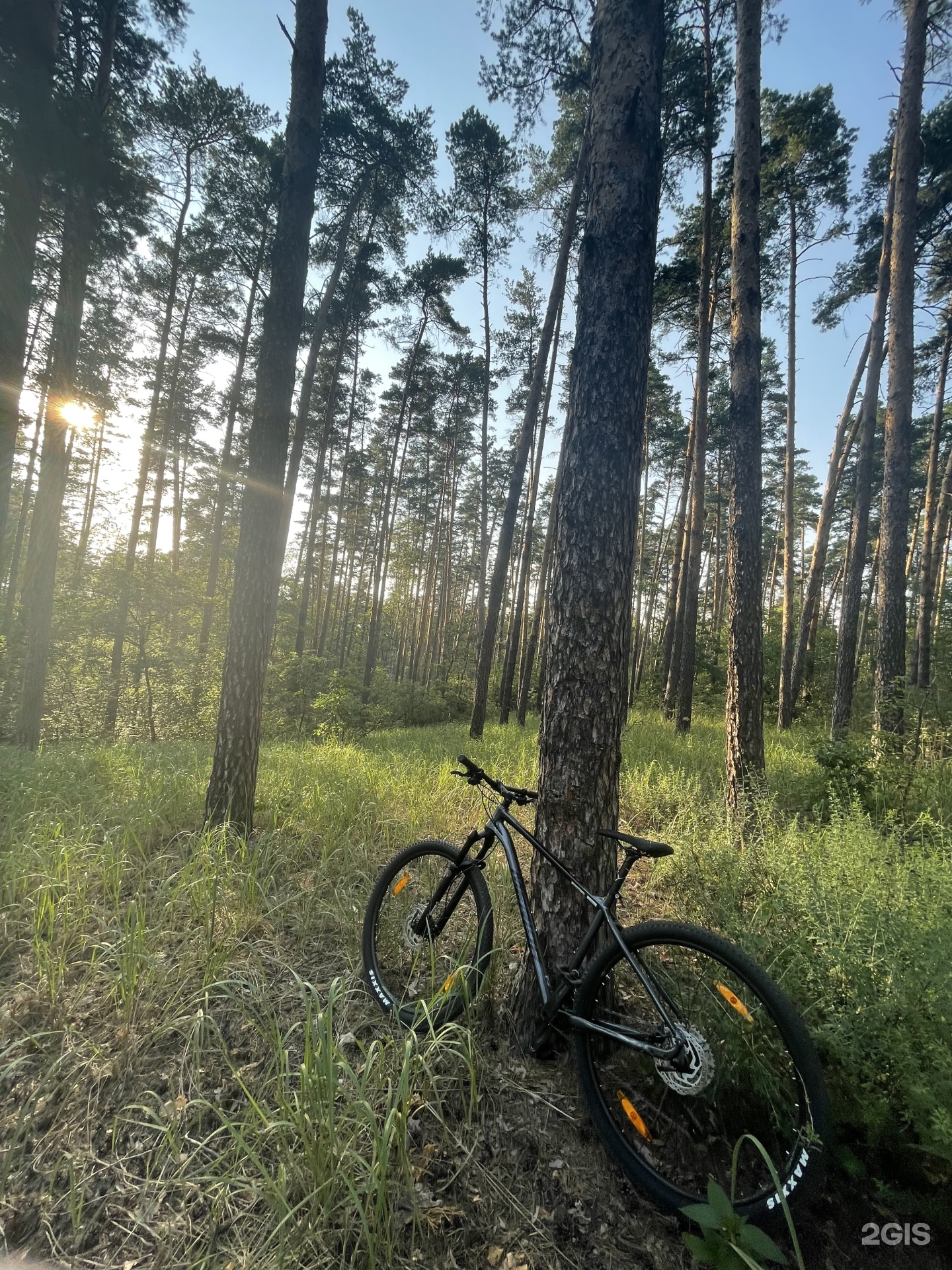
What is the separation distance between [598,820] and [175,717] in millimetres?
12398

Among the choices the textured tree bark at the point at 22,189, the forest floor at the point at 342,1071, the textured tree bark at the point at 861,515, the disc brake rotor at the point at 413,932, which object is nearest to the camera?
the forest floor at the point at 342,1071

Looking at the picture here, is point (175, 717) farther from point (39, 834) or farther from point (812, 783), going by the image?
point (812, 783)

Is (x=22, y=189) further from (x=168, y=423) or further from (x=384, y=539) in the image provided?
(x=384, y=539)

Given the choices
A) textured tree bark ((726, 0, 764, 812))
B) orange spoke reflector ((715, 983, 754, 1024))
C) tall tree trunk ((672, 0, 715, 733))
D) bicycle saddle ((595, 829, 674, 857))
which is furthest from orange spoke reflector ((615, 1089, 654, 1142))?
tall tree trunk ((672, 0, 715, 733))

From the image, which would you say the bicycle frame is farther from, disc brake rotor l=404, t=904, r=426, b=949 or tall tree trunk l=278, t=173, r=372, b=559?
tall tree trunk l=278, t=173, r=372, b=559

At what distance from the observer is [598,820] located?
2.16 meters

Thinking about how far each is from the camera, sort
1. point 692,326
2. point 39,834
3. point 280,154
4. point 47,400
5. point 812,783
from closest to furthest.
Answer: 1. point 39,834
2. point 812,783
3. point 47,400
4. point 280,154
5. point 692,326

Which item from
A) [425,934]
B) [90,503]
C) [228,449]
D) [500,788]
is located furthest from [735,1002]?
[90,503]

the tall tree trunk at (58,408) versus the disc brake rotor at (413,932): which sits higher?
the tall tree trunk at (58,408)

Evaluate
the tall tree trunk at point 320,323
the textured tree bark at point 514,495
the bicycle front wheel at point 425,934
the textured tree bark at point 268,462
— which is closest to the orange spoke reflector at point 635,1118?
the bicycle front wheel at point 425,934

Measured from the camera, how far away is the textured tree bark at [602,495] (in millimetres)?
2139

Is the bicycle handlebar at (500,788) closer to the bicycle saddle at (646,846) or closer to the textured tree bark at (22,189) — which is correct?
the bicycle saddle at (646,846)

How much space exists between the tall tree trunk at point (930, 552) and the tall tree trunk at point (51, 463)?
14856 millimetres

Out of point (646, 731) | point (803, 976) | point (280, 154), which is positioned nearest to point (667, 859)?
point (803, 976)
